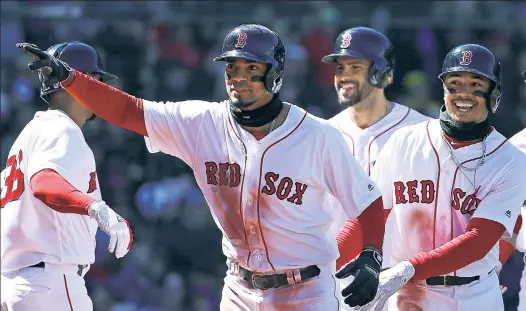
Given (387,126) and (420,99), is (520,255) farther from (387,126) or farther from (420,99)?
(387,126)

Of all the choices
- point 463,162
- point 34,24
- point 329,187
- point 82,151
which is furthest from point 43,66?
point 34,24

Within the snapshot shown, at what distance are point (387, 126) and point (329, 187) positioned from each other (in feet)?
5.87

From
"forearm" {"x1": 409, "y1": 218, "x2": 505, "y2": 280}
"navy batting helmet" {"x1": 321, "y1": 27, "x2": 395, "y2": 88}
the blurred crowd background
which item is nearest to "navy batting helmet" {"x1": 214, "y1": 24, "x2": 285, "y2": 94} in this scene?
"forearm" {"x1": 409, "y1": 218, "x2": 505, "y2": 280}

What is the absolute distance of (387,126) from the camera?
6.77 m

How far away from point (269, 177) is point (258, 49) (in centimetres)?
61

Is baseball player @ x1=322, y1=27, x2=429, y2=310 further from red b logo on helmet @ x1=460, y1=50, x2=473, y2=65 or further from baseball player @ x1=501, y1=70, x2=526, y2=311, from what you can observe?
red b logo on helmet @ x1=460, y1=50, x2=473, y2=65

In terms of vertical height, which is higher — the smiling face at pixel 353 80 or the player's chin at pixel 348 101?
the smiling face at pixel 353 80

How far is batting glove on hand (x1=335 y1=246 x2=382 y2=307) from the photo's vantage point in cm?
477

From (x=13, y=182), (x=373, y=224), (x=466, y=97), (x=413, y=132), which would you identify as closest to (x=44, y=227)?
(x=13, y=182)

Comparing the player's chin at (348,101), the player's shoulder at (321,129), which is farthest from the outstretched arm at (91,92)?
the player's chin at (348,101)

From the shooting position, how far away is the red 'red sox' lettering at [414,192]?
5.37 metres

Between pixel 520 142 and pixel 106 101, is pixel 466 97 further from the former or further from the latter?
pixel 106 101

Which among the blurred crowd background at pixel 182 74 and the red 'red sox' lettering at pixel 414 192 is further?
the blurred crowd background at pixel 182 74

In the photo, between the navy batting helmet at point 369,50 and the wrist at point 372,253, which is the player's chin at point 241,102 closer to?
the wrist at point 372,253
